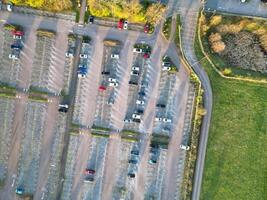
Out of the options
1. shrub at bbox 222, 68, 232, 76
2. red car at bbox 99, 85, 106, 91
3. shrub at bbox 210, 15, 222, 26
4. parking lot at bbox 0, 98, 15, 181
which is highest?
shrub at bbox 210, 15, 222, 26

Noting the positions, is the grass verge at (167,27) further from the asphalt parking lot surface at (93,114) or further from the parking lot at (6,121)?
the parking lot at (6,121)

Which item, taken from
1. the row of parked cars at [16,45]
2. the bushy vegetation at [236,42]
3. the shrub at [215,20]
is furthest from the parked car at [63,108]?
the shrub at [215,20]

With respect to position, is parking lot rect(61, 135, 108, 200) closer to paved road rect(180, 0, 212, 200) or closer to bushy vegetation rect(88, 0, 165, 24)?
paved road rect(180, 0, 212, 200)

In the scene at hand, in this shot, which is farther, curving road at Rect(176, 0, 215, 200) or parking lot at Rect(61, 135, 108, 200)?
parking lot at Rect(61, 135, 108, 200)

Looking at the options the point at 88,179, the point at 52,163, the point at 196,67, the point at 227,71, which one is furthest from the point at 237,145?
the point at 52,163

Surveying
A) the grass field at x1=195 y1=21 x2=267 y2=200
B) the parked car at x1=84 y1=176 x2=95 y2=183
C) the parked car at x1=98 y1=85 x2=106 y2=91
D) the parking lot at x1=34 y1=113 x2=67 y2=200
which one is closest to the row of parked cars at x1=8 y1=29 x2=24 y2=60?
the parking lot at x1=34 y1=113 x2=67 y2=200
